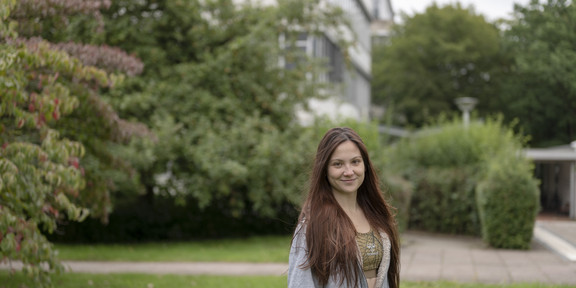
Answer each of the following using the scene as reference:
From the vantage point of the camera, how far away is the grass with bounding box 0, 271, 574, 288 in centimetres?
955

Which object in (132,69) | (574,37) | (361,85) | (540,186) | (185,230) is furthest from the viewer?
(361,85)

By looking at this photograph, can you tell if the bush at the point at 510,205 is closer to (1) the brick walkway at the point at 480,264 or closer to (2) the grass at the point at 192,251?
(1) the brick walkway at the point at 480,264

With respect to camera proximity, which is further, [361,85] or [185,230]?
[361,85]

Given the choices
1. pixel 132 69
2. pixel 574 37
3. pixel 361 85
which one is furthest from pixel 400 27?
pixel 132 69

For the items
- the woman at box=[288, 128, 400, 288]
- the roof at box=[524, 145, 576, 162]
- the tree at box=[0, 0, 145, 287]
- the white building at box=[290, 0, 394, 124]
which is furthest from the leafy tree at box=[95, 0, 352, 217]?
the woman at box=[288, 128, 400, 288]

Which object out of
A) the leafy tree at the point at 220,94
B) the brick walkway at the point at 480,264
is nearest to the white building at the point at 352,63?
the leafy tree at the point at 220,94

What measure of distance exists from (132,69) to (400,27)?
126 feet

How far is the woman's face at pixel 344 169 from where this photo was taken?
346cm

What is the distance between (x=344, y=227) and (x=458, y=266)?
344 inches

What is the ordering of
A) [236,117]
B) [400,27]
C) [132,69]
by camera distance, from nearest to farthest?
[132,69] → [236,117] → [400,27]

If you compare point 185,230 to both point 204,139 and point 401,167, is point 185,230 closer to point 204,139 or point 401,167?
point 204,139

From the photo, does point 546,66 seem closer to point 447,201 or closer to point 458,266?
point 458,266

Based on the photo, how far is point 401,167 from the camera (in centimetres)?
1900

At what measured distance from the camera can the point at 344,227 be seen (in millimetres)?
3395
